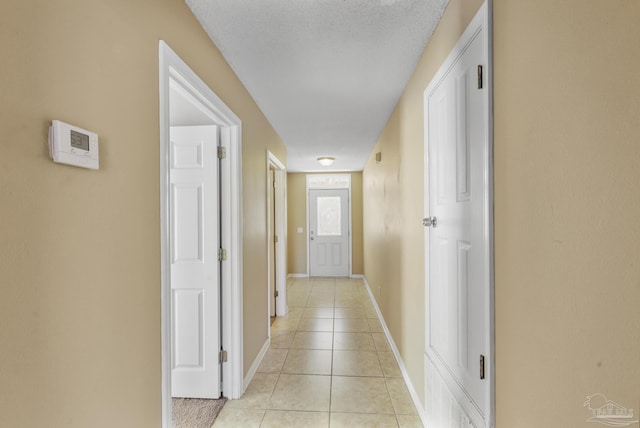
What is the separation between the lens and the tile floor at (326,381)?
209 cm

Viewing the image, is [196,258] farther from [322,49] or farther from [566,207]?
[566,207]

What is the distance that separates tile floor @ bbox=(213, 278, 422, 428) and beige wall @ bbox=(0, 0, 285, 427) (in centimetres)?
115

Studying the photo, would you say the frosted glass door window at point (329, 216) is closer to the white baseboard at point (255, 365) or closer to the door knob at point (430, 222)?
the white baseboard at point (255, 365)

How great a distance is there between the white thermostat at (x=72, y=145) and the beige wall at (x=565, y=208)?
1.25 metres

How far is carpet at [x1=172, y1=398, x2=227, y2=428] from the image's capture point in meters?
2.04

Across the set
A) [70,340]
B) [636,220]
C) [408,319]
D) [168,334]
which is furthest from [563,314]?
[408,319]

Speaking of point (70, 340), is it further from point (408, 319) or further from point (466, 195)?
point (408, 319)

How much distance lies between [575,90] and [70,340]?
56.1 inches

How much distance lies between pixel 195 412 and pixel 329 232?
16.4ft

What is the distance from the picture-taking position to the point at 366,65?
7.04 ft

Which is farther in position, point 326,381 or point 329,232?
point 329,232

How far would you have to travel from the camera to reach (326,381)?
2549 mm

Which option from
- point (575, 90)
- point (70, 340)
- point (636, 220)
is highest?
point (575, 90)

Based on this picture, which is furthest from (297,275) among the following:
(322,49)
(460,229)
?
(460,229)
